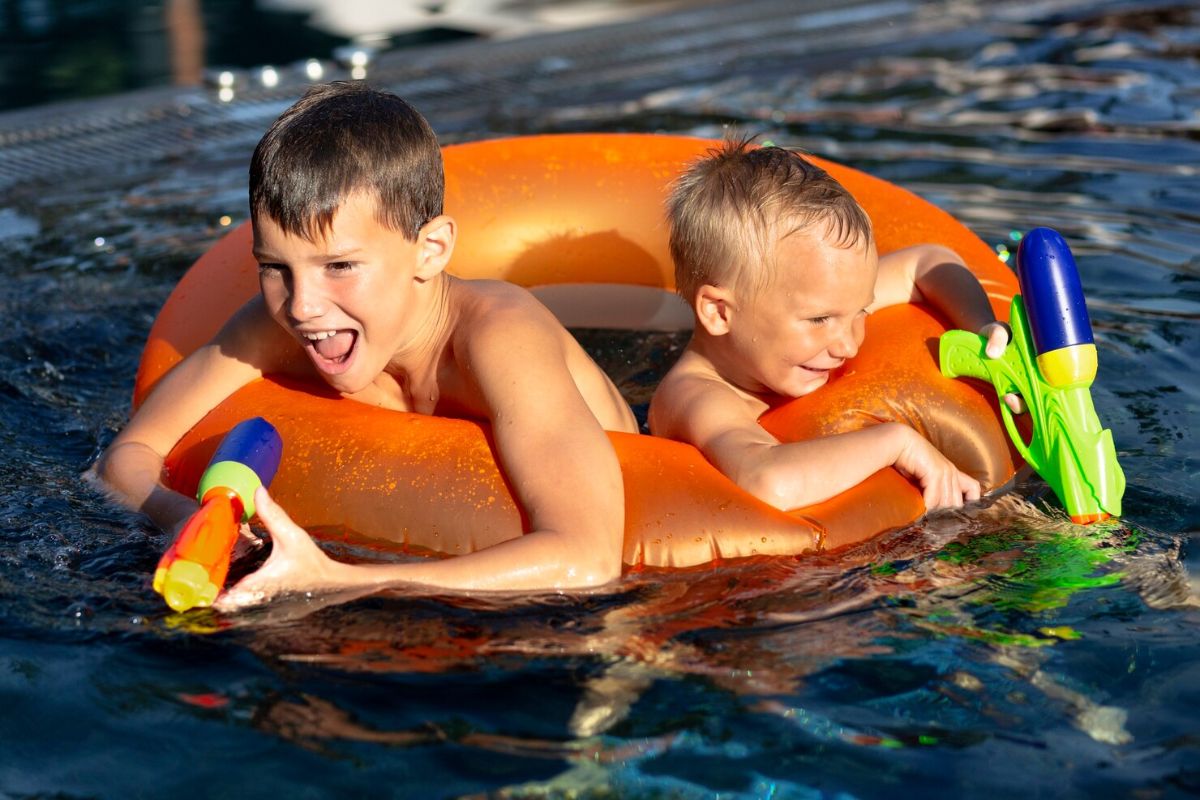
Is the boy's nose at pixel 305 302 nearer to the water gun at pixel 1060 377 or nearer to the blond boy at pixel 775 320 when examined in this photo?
the blond boy at pixel 775 320

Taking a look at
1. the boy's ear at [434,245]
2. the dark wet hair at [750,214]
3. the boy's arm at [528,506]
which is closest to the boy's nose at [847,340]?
the dark wet hair at [750,214]

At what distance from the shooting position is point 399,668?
296 cm

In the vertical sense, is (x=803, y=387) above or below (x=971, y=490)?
above

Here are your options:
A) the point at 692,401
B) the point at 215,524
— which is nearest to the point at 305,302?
the point at 215,524

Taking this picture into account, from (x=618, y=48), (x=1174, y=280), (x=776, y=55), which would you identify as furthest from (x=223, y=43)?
(x=1174, y=280)

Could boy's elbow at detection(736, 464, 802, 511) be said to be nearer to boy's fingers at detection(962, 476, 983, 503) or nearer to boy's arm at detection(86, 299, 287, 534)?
boy's fingers at detection(962, 476, 983, 503)

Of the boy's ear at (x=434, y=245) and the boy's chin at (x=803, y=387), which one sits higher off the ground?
the boy's ear at (x=434, y=245)

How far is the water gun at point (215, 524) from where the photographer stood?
2.84 m

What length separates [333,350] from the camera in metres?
3.41

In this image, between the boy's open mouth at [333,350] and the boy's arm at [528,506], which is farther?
the boy's open mouth at [333,350]

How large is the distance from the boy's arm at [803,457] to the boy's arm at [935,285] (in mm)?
455

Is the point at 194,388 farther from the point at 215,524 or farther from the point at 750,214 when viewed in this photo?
the point at 750,214

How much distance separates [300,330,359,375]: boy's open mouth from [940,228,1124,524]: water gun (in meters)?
1.57

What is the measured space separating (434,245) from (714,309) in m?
0.74
